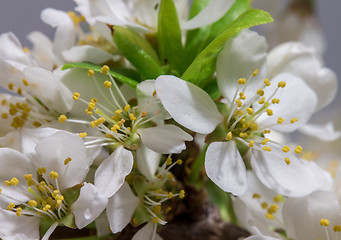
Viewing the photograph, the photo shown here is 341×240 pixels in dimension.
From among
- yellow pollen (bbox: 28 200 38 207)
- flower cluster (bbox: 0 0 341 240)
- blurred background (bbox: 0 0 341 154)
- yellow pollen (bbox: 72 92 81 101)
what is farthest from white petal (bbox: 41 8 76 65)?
blurred background (bbox: 0 0 341 154)

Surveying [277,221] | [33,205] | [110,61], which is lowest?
[277,221]

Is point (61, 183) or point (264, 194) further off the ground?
point (61, 183)

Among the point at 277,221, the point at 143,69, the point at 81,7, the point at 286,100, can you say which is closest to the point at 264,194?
the point at 277,221

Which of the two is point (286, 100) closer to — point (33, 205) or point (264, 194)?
point (264, 194)

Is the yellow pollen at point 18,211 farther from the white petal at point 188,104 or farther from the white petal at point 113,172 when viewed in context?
the white petal at point 188,104

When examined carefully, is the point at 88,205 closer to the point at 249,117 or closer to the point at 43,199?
the point at 43,199

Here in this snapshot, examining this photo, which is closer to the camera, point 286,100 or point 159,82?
point 159,82

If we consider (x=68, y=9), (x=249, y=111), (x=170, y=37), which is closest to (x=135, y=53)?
(x=170, y=37)
